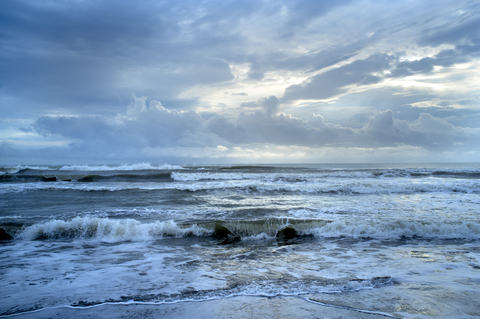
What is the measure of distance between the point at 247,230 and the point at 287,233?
1.30 meters

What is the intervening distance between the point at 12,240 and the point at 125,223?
319cm

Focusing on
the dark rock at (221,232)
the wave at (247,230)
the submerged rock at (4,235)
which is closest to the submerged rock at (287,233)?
the wave at (247,230)

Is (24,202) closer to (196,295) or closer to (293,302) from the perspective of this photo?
(196,295)

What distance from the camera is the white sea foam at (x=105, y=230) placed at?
7461 mm

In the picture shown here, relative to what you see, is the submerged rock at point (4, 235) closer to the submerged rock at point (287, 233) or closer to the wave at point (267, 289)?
the wave at point (267, 289)

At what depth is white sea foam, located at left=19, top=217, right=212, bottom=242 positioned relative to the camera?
7.46m

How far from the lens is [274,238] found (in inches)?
292

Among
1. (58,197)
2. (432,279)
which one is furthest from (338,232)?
(58,197)

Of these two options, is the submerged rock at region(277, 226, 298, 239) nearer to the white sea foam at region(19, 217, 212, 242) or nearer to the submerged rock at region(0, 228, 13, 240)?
the white sea foam at region(19, 217, 212, 242)

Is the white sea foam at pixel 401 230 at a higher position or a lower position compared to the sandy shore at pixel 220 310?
lower

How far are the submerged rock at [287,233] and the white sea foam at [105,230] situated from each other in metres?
2.28

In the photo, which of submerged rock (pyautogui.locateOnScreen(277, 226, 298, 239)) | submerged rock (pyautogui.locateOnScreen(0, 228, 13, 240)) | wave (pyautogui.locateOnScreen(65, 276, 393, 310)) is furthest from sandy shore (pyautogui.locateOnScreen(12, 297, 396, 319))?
submerged rock (pyautogui.locateOnScreen(0, 228, 13, 240))

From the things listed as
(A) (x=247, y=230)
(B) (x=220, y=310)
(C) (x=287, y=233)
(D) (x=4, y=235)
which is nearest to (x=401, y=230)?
(C) (x=287, y=233)

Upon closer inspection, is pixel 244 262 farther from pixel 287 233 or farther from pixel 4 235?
pixel 4 235
